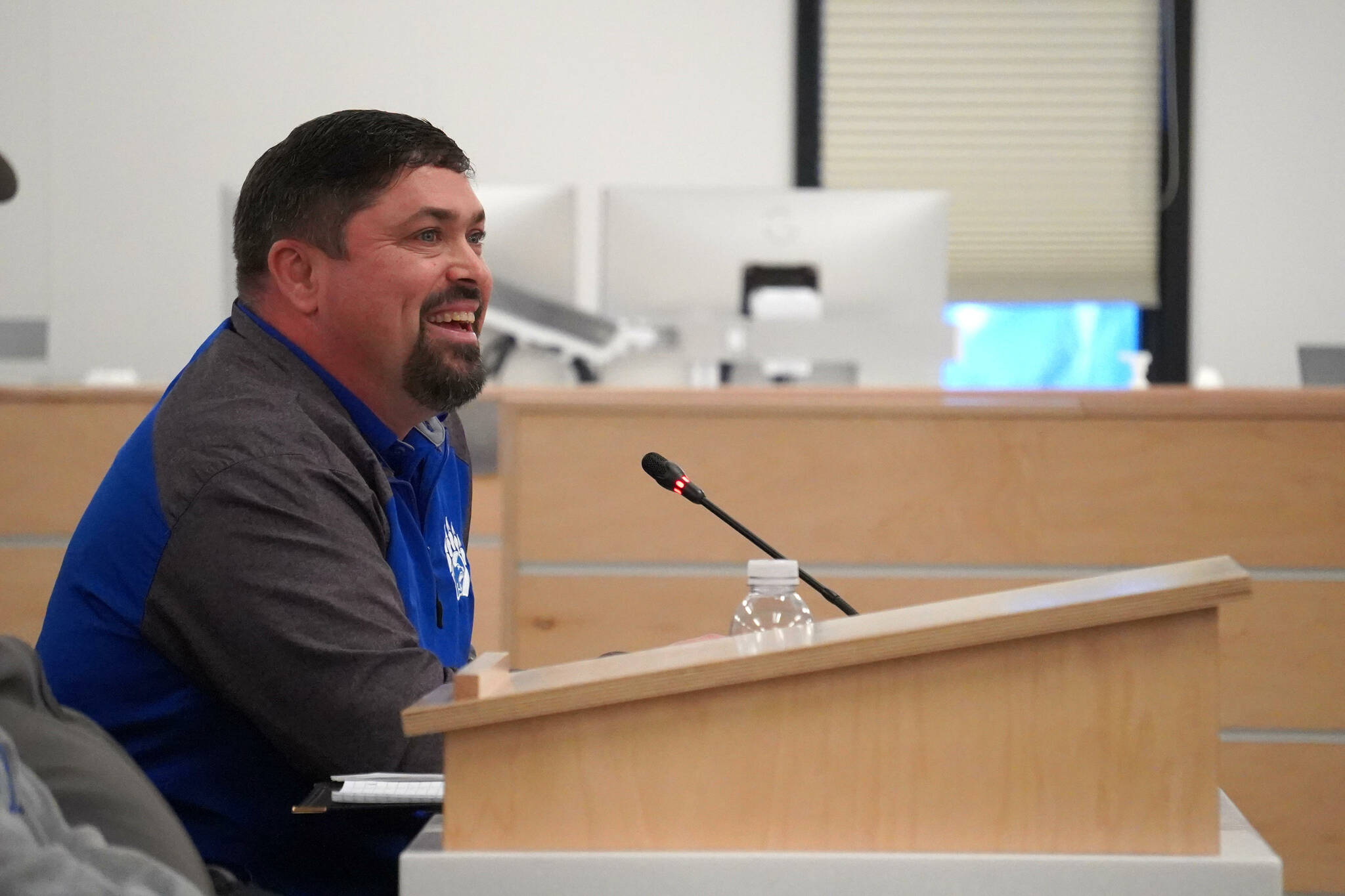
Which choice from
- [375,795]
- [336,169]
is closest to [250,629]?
[375,795]

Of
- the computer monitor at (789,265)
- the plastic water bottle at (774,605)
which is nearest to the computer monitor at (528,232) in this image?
the computer monitor at (789,265)

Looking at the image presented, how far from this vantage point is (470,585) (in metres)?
1.63

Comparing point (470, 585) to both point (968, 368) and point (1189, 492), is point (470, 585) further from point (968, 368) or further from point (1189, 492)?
point (968, 368)

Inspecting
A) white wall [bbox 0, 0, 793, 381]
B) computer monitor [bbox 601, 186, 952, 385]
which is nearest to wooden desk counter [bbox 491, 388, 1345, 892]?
computer monitor [bbox 601, 186, 952, 385]

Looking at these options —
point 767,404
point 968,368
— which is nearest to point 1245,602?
point 767,404

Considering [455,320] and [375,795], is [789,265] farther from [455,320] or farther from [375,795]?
[375,795]

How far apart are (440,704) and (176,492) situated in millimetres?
483

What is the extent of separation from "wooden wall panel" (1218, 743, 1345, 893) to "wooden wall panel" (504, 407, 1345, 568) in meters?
0.32

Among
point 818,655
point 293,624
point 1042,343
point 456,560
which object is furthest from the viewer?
point 1042,343

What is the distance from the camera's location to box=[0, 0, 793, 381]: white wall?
493 centimetres

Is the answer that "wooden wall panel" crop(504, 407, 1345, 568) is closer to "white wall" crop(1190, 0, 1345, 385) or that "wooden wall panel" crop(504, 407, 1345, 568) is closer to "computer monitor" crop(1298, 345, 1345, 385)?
"computer monitor" crop(1298, 345, 1345, 385)

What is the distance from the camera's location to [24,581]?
2625 mm

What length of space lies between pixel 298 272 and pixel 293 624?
0.44 m

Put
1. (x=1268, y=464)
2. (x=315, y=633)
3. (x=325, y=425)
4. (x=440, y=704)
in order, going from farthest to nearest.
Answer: (x=1268, y=464) → (x=325, y=425) → (x=315, y=633) → (x=440, y=704)
